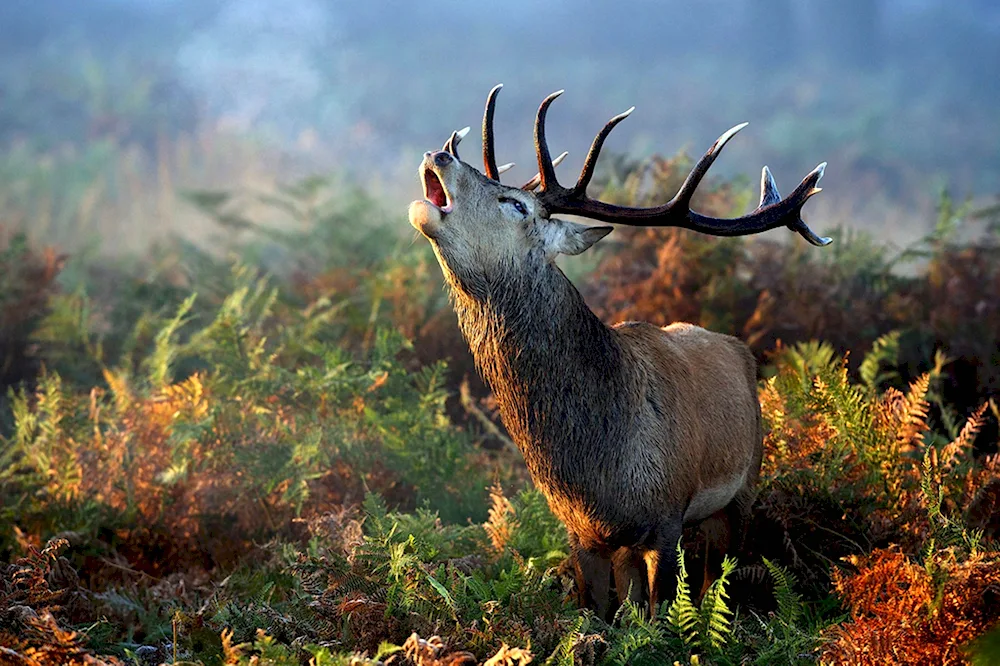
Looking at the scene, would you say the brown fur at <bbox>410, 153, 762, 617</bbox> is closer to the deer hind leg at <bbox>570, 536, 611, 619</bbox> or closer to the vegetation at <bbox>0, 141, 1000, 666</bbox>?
the deer hind leg at <bbox>570, 536, 611, 619</bbox>

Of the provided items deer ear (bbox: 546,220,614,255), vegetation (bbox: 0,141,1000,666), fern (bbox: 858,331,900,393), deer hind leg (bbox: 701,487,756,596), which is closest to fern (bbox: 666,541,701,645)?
vegetation (bbox: 0,141,1000,666)

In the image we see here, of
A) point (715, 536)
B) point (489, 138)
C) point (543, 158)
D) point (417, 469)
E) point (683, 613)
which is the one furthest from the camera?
point (417, 469)

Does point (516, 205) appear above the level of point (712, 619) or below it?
above

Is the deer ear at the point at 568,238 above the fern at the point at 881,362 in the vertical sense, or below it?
above

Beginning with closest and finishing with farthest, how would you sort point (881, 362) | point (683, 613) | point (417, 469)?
point (683, 613)
point (417, 469)
point (881, 362)

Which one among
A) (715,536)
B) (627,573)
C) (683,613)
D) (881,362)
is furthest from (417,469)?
(881,362)

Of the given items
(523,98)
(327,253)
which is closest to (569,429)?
(327,253)

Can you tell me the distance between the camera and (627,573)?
399cm

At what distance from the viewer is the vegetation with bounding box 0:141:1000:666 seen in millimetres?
3379

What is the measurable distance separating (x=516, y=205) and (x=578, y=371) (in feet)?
2.26

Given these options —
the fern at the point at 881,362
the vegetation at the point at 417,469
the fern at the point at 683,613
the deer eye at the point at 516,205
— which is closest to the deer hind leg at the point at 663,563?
the vegetation at the point at 417,469

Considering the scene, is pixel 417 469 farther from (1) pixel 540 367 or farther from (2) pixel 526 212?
(2) pixel 526 212

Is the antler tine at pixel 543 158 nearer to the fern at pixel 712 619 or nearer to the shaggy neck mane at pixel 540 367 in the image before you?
the shaggy neck mane at pixel 540 367

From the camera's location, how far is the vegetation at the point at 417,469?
3379 mm
